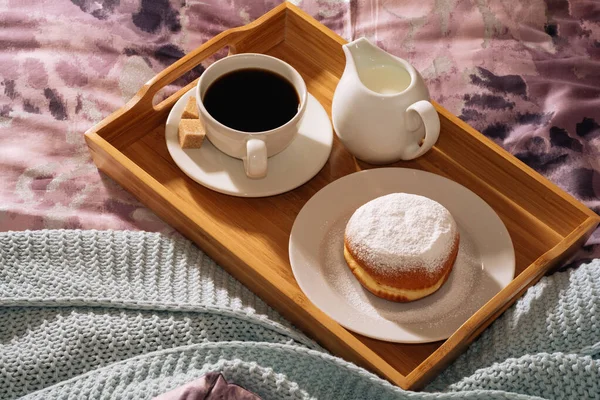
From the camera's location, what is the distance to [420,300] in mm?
1033

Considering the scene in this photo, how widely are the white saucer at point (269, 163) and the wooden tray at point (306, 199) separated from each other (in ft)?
0.08

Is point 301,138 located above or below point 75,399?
above

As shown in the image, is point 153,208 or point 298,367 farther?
point 153,208

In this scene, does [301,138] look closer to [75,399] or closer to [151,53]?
Result: [151,53]

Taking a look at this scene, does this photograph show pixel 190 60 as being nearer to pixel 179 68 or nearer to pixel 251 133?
pixel 179 68

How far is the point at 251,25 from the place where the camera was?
1255mm

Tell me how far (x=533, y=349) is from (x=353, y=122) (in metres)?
0.37

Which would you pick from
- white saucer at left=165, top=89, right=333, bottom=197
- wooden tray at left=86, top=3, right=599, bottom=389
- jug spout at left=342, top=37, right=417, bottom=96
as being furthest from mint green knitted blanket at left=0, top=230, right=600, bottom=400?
jug spout at left=342, top=37, right=417, bottom=96

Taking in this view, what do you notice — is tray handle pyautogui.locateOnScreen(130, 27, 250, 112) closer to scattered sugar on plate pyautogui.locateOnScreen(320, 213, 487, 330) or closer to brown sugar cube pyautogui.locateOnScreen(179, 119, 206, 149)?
brown sugar cube pyautogui.locateOnScreen(179, 119, 206, 149)

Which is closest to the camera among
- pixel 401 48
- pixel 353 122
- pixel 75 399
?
pixel 75 399

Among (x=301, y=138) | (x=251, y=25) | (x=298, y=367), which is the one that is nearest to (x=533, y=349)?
(x=298, y=367)

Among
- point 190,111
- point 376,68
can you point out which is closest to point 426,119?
point 376,68

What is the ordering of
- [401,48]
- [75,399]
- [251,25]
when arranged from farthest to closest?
[401,48]
[251,25]
[75,399]

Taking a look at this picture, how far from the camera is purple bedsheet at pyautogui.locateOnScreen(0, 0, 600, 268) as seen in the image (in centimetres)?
116
